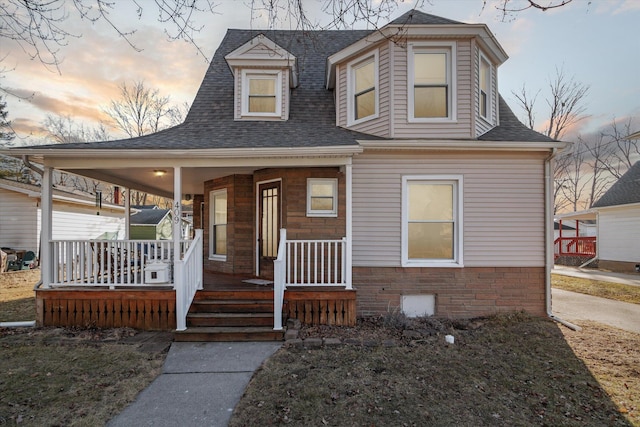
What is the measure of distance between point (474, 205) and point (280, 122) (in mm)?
4752

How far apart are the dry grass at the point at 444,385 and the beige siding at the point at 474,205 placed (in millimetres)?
1726

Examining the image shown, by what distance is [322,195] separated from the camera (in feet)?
22.8

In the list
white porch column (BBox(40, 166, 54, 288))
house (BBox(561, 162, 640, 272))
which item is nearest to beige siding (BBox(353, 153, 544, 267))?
white porch column (BBox(40, 166, 54, 288))

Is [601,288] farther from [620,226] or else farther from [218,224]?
[218,224]

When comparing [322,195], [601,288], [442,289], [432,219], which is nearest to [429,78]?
[432,219]

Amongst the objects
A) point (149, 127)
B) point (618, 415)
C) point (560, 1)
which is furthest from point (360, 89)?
point (149, 127)

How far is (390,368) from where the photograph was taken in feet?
13.9

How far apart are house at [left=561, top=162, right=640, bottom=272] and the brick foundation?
38.8ft

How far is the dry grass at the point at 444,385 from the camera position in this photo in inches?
128

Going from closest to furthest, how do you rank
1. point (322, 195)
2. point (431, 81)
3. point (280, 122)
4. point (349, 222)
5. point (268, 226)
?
point (349, 222) → point (431, 81) → point (322, 195) → point (268, 226) → point (280, 122)

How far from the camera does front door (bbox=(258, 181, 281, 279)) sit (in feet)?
24.5

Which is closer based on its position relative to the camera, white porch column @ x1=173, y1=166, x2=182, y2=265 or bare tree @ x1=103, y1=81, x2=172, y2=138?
white porch column @ x1=173, y1=166, x2=182, y2=265

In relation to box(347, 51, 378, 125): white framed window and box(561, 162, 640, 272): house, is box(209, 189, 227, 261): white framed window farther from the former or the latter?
box(561, 162, 640, 272): house

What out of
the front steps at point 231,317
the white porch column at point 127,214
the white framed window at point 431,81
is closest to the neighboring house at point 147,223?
the white porch column at point 127,214
